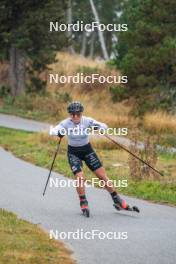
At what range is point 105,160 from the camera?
19188 mm

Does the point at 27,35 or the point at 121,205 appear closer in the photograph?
the point at 121,205

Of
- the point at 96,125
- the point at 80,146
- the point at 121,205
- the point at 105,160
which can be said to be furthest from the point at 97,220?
the point at 105,160

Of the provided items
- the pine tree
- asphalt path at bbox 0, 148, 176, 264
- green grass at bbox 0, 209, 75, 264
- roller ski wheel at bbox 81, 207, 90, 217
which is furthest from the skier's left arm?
the pine tree

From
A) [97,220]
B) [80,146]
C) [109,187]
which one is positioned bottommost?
[97,220]

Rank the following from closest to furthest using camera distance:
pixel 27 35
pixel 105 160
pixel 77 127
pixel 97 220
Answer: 1. pixel 97 220
2. pixel 77 127
3. pixel 105 160
4. pixel 27 35

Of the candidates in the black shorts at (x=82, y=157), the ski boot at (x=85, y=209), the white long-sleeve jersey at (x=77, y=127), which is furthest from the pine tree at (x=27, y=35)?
the ski boot at (x=85, y=209)

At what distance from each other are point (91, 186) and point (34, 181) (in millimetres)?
1246

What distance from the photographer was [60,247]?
937 centimetres

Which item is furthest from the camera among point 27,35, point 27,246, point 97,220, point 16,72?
point 16,72

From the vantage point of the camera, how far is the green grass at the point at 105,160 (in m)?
14.0

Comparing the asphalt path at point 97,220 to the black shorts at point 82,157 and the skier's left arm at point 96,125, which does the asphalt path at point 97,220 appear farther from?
the skier's left arm at point 96,125

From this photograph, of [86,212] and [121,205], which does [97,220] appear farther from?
[121,205]

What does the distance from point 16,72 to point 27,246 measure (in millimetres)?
25988

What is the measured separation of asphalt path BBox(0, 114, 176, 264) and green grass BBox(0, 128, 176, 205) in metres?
0.56
